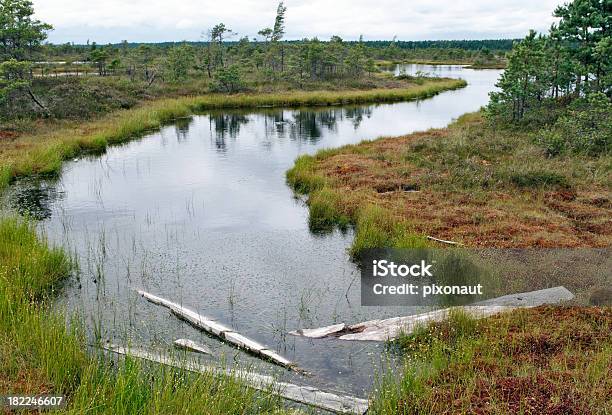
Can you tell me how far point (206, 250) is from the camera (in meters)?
15.0

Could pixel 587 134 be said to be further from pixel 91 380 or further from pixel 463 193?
pixel 91 380

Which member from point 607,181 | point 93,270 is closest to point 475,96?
point 607,181

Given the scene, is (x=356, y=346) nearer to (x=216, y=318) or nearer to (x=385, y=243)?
(x=216, y=318)

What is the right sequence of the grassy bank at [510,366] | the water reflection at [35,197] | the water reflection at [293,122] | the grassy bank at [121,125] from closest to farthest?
the grassy bank at [510,366], the water reflection at [35,197], the grassy bank at [121,125], the water reflection at [293,122]

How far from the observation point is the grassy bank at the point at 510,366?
6.98 metres

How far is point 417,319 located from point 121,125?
1106 inches

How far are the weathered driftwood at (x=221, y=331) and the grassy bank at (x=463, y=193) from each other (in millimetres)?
5229

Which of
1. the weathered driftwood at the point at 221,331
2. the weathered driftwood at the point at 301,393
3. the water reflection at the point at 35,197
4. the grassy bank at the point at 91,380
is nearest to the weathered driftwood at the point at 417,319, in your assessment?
the weathered driftwood at the point at 221,331

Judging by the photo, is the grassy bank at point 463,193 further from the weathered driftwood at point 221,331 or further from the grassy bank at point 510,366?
the weathered driftwood at point 221,331

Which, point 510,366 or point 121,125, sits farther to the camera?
point 121,125

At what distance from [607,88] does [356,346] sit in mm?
27532

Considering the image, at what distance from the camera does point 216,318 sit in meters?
11.0
